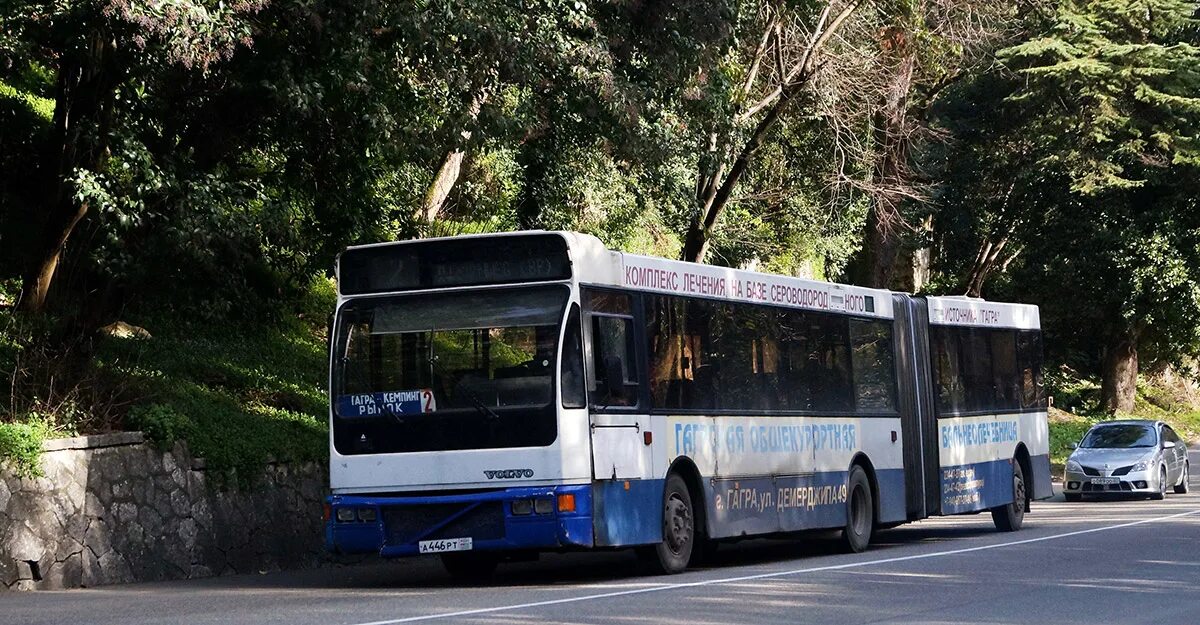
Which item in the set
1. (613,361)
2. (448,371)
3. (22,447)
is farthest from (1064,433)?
(22,447)

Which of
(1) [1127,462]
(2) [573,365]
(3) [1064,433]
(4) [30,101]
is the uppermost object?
(4) [30,101]

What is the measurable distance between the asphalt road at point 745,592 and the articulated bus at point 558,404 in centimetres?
53

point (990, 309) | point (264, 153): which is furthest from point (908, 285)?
point (264, 153)

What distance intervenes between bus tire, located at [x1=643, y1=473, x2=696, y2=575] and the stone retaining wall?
4676 mm

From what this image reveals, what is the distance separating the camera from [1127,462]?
95.6ft

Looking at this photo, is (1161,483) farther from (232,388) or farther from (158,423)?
(158,423)

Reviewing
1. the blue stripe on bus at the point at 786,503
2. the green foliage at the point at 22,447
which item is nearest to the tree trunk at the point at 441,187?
the blue stripe on bus at the point at 786,503

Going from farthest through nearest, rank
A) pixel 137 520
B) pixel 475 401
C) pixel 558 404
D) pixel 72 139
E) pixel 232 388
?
pixel 232 388 < pixel 72 139 < pixel 137 520 < pixel 475 401 < pixel 558 404

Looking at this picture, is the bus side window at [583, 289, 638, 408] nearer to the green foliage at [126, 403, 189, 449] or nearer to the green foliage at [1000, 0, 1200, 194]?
the green foliage at [126, 403, 189, 449]

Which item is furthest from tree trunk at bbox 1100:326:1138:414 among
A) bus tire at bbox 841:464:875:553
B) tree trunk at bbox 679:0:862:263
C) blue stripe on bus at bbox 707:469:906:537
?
bus tire at bbox 841:464:875:553

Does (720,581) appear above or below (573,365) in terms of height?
below

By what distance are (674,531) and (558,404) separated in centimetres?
217

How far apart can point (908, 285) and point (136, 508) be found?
41906mm

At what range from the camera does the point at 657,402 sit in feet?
50.2
